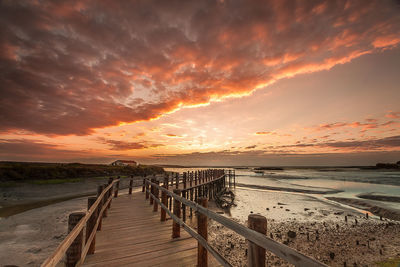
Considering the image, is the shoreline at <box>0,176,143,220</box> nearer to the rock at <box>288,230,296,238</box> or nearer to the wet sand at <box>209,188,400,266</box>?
the wet sand at <box>209,188,400,266</box>

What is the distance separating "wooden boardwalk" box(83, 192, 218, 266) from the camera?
383cm

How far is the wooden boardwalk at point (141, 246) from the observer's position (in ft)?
12.6

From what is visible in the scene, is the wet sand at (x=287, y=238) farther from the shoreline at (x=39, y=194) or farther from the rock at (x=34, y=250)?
the shoreline at (x=39, y=194)

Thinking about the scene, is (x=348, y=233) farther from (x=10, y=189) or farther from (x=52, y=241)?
(x=10, y=189)

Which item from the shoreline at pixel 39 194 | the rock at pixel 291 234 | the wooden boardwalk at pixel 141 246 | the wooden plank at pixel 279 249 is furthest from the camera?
the shoreline at pixel 39 194

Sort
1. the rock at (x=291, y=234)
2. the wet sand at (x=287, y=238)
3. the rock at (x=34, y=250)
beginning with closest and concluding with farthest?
1. the wet sand at (x=287, y=238)
2. the rock at (x=34, y=250)
3. the rock at (x=291, y=234)

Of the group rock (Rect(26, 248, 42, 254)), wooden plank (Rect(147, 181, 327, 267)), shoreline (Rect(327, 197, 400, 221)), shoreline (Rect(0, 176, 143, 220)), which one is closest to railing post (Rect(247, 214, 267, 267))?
wooden plank (Rect(147, 181, 327, 267))

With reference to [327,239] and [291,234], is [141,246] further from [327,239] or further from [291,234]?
[327,239]

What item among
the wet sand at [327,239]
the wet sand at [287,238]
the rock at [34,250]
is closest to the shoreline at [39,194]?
the wet sand at [287,238]

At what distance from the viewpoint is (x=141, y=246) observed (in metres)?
4.57

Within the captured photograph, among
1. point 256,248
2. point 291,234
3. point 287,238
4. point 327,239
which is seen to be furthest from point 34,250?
point 327,239

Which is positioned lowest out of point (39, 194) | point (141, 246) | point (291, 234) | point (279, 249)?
point (39, 194)

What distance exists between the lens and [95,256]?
409 cm

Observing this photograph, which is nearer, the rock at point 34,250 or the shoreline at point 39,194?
the rock at point 34,250
